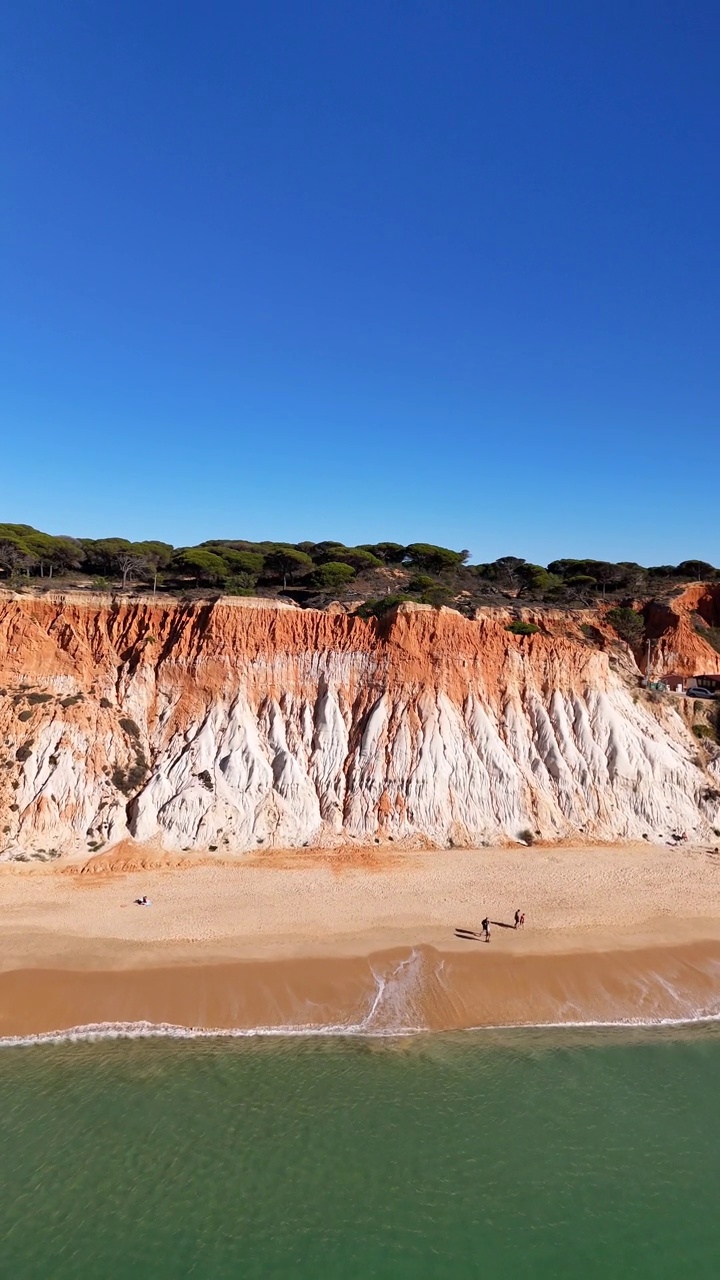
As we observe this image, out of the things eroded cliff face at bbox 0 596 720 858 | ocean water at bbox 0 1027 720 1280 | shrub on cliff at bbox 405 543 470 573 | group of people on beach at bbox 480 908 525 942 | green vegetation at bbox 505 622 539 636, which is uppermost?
shrub on cliff at bbox 405 543 470 573

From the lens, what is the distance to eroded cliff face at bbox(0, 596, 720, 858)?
24.1 metres

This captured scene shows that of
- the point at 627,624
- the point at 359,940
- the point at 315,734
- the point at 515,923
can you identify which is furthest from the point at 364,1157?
the point at 627,624

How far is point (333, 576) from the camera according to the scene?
35250 millimetres

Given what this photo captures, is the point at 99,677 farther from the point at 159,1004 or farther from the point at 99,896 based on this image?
the point at 159,1004

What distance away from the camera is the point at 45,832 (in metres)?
22.6

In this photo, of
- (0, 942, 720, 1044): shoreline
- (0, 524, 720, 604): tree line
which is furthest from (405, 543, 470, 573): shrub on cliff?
(0, 942, 720, 1044): shoreline

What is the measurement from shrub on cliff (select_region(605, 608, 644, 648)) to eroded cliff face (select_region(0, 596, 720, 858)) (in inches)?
154

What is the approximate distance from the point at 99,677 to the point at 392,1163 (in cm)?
2153

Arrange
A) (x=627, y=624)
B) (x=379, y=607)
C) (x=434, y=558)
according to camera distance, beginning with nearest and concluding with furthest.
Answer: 1. (x=379, y=607)
2. (x=627, y=624)
3. (x=434, y=558)

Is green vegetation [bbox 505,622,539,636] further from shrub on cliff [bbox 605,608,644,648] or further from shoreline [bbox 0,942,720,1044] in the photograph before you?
shoreline [bbox 0,942,720,1044]

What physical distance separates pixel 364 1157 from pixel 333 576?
27.2m

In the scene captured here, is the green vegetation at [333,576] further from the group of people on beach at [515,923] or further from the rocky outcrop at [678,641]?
the group of people on beach at [515,923]

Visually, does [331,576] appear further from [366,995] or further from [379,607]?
[366,995]

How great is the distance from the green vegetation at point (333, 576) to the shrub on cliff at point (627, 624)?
2.2 inches
